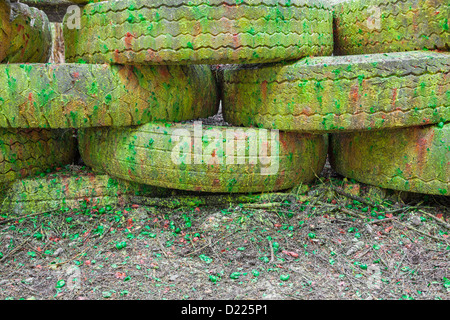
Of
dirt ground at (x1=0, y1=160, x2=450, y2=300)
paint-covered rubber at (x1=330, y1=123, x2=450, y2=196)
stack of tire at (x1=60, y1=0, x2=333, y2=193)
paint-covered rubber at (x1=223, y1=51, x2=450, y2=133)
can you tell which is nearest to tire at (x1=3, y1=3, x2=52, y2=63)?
stack of tire at (x1=60, y1=0, x2=333, y2=193)

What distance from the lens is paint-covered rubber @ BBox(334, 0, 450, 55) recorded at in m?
2.26

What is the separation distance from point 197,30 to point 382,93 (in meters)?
0.98

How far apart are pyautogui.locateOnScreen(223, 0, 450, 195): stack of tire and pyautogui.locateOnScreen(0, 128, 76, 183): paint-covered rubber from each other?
3.83 ft

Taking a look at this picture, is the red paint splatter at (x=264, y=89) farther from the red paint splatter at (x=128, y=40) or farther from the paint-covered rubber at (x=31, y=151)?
the paint-covered rubber at (x=31, y=151)

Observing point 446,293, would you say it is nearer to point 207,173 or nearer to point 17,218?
point 207,173

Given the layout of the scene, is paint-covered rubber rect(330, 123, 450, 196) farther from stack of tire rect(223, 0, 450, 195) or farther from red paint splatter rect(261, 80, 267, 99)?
red paint splatter rect(261, 80, 267, 99)

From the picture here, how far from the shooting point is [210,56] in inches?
87.7

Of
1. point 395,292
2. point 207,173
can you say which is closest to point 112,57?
point 207,173

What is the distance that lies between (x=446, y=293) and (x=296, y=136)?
43.2 inches

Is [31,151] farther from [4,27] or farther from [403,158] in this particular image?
[403,158]

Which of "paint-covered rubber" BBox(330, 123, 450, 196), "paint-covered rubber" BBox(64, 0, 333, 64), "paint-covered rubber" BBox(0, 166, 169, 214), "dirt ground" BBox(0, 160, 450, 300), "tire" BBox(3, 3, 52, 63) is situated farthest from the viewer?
"paint-covered rubber" BBox(0, 166, 169, 214)

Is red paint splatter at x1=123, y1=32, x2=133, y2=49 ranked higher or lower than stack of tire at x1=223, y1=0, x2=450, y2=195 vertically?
higher

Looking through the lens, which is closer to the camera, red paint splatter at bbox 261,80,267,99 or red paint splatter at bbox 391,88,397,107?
red paint splatter at bbox 391,88,397,107

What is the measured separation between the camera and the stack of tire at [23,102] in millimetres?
2275
